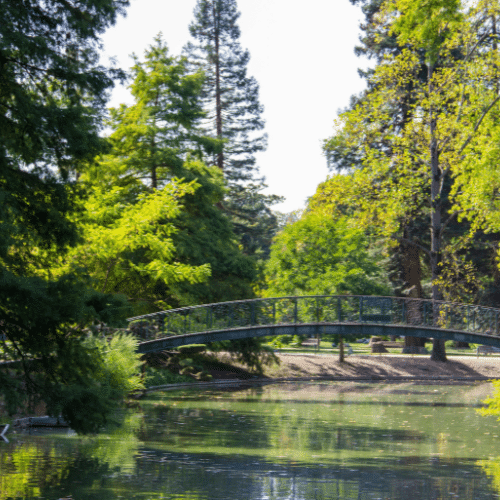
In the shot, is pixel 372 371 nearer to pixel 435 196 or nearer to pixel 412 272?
pixel 435 196

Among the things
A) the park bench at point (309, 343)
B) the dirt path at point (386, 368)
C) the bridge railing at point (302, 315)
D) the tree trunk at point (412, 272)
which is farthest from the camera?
the park bench at point (309, 343)

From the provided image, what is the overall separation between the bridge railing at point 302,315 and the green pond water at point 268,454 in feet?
7.94

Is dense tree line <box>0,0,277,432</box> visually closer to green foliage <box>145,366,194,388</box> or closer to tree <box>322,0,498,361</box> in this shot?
green foliage <box>145,366,194,388</box>

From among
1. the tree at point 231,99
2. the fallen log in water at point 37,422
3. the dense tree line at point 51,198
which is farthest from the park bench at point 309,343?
the dense tree line at point 51,198

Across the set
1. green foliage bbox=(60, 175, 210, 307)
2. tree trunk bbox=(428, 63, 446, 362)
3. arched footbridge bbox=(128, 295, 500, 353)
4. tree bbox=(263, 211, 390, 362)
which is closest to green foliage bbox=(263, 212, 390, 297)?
tree bbox=(263, 211, 390, 362)

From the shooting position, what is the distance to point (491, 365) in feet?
107

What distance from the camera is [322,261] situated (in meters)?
32.7

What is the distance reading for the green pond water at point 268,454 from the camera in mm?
11031

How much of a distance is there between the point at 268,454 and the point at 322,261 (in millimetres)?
18996

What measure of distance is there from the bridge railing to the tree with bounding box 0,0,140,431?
11.7 metres

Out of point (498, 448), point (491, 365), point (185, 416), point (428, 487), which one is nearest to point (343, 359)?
point (491, 365)

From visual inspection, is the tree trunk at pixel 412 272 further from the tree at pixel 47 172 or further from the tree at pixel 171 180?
the tree at pixel 47 172

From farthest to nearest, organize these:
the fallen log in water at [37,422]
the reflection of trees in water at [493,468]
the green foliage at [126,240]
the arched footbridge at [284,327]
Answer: the arched footbridge at [284,327] → the green foliage at [126,240] → the fallen log in water at [37,422] → the reflection of trees in water at [493,468]

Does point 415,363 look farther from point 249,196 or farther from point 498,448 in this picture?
point 249,196
